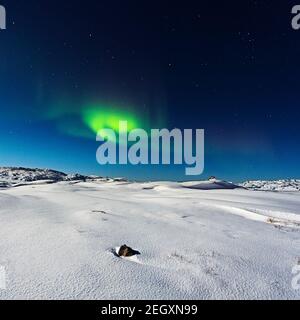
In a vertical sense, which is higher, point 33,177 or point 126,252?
point 126,252

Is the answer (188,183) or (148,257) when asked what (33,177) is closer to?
(188,183)

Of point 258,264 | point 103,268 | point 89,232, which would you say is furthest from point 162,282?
point 89,232

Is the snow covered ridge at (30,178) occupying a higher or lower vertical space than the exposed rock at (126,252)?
lower

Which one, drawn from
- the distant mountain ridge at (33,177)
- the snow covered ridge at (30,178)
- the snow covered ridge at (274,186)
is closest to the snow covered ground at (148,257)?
the snow covered ridge at (274,186)

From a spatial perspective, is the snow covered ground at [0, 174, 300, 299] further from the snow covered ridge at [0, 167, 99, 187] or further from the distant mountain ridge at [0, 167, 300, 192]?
the snow covered ridge at [0, 167, 99, 187]

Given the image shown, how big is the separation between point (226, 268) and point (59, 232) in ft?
9.47

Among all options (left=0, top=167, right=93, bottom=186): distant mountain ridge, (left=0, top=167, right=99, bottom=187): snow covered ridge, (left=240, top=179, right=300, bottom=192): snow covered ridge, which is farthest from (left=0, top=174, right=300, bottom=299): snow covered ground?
(left=0, top=167, right=93, bottom=186): distant mountain ridge

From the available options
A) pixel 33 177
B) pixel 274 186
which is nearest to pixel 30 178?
pixel 33 177

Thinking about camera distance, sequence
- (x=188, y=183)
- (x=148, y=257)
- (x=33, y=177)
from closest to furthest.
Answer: (x=148, y=257) < (x=188, y=183) < (x=33, y=177)

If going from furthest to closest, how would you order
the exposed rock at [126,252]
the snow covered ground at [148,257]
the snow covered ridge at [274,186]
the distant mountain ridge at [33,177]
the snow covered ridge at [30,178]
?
the distant mountain ridge at [33,177] < the snow covered ridge at [30,178] < the snow covered ridge at [274,186] < the exposed rock at [126,252] < the snow covered ground at [148,257]

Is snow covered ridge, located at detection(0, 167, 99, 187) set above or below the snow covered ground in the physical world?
below

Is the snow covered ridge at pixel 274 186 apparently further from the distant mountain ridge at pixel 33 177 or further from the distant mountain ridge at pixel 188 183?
the distant mountain ridge at pixel 33 177

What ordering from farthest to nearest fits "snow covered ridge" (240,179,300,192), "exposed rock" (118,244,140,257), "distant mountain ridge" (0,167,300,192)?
"snow covered ridge" (240,179,300,192) < "distant mountain ridge" (0,167,300,192) < "exposed rock" (118,244,140,257)
